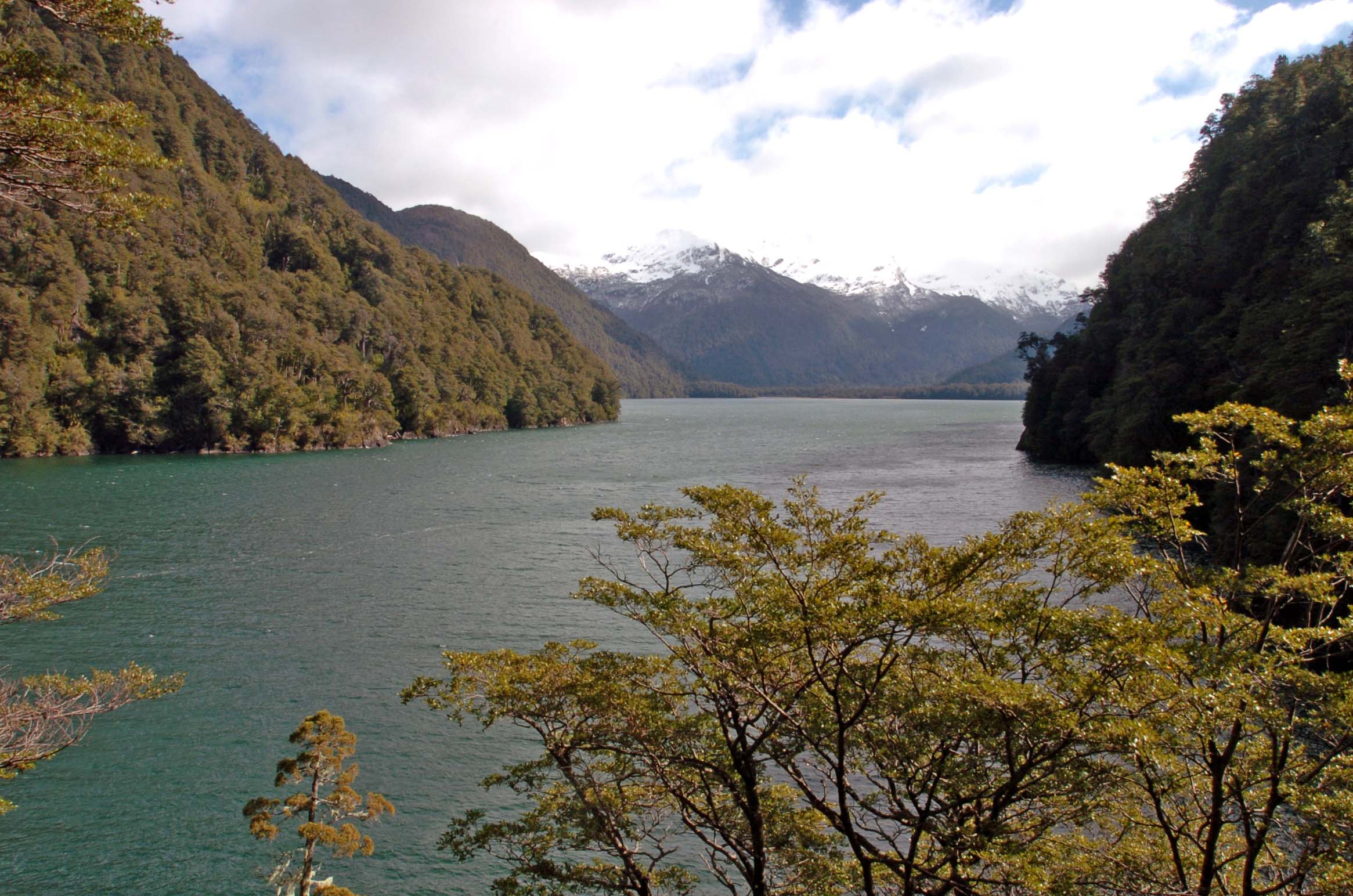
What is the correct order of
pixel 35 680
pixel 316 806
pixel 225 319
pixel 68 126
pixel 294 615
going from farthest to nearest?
pixel 225 319 < pixel 294 615 < pixel 316 806 < pixel 35 680 < pixel 68 126

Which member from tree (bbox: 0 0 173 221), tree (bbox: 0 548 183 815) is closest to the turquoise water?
tree (bbox: 0 548 183 815)

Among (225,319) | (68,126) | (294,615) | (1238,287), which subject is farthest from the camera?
(225,319)

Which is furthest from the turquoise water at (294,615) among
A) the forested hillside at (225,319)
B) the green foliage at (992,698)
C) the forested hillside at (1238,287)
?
the forested hillside at (225,319)

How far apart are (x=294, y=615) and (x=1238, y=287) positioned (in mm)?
63347

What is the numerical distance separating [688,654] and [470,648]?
18084 millimetres

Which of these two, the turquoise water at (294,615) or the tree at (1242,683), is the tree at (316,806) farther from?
the tree at (1242,683)

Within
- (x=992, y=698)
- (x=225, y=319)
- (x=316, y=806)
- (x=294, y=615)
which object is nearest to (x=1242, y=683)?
(x=992, y=698)

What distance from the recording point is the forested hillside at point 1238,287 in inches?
1478

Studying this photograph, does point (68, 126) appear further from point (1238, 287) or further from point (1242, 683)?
point (1238, 287)

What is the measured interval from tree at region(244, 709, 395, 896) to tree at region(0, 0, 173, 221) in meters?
10.7

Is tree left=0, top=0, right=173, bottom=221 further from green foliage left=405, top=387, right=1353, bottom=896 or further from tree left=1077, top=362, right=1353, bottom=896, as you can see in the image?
tree left=1077, top=362, right=1353, bottom=896

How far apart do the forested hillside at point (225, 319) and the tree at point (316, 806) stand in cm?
6609

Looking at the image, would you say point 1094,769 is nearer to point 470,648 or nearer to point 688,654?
point 688,654

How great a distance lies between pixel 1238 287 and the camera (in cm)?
5366
